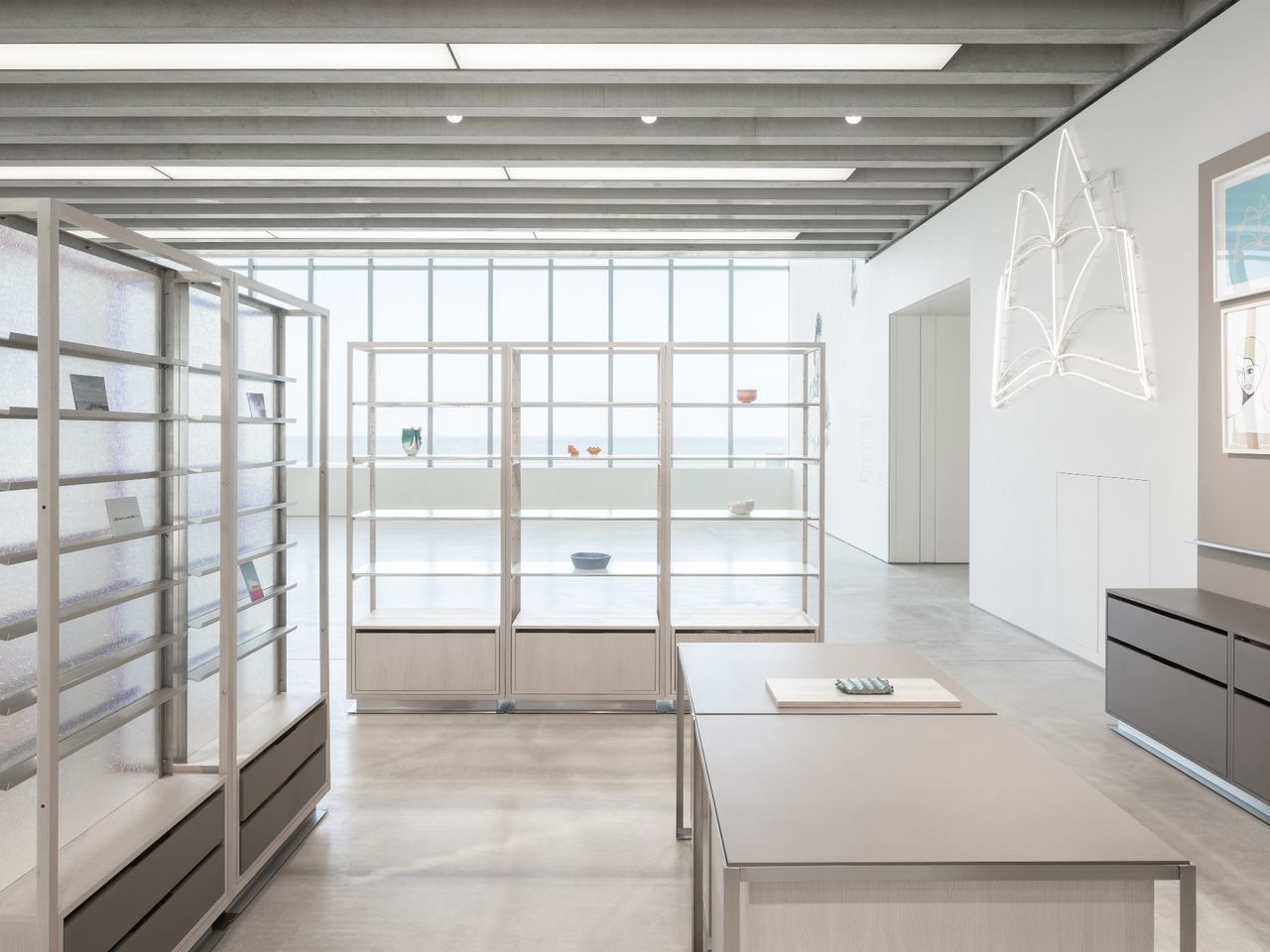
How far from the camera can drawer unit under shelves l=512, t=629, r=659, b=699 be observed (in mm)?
5004

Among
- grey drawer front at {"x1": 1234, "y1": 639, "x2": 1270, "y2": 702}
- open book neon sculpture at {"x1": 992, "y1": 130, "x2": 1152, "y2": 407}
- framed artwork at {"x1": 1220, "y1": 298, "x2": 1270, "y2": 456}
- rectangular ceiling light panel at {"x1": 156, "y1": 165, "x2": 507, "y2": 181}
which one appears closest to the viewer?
grey drawer front at {"x1": 1234, "y1": 639, "x2": 1270, "y2": 702}

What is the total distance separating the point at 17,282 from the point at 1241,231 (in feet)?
15.5

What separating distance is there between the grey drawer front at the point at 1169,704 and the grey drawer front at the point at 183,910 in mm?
3762

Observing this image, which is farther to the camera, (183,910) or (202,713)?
(202,713)

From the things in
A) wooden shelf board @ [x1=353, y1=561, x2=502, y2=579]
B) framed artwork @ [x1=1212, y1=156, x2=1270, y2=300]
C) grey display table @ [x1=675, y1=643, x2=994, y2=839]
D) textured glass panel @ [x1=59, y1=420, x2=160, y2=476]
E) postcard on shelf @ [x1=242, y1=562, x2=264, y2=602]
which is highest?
framed artwork @ [x1=1212, y1=156, x2=1270, y2=300]

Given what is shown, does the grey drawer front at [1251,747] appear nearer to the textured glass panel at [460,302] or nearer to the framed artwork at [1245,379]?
the framed artwork at [1245,379]

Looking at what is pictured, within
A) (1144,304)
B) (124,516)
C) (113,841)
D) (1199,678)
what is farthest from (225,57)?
(1199,678)

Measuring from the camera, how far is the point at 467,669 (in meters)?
5.01

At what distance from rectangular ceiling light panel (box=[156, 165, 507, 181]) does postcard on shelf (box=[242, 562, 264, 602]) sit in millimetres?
4098

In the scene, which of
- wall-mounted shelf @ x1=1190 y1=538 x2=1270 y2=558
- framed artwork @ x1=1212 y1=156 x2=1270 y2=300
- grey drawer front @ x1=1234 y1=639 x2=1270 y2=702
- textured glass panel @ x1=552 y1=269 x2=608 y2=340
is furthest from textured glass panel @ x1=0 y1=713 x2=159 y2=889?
textured glass panel @ x1=552 y1=269 x2=608 y2=340

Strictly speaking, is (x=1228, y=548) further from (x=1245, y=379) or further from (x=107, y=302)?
(x=107, y=302)

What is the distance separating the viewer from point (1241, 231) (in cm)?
413

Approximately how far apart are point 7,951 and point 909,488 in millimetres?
9506

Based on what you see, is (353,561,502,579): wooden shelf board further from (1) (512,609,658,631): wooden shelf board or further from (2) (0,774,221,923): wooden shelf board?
(2) (0,774,221,923): wooden shelf board
